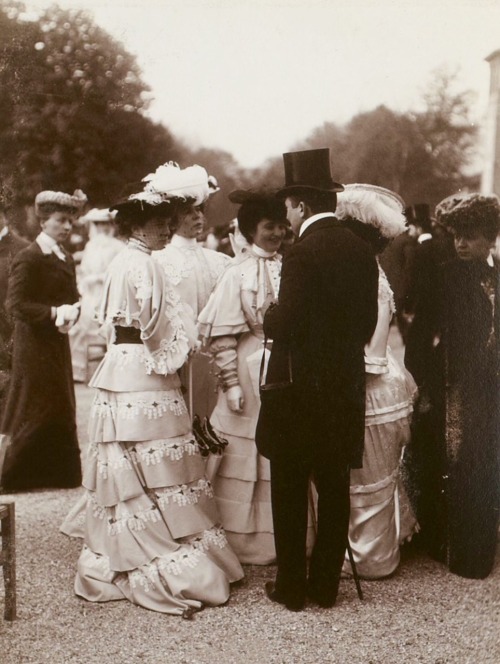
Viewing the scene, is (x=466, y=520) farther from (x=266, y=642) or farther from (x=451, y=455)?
(x=266, y=642)

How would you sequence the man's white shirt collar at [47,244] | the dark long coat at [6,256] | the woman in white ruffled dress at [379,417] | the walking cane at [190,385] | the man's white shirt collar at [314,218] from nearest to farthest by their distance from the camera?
the man's white shirt collar at [314,218], the woman in white ruffled dress at [379,417], the dark long coat at [6,256], the man's white shirt collar at [47,244], the walking cane at [190,385]

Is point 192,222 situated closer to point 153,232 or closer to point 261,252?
point 261,252

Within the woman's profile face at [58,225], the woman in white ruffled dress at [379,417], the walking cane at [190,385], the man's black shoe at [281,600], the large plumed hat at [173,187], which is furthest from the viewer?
the walking cane at [190,385]

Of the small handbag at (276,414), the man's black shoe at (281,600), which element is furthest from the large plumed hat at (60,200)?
the man's black shoe at (281,600)

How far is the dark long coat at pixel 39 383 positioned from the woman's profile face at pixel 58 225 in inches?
4.0

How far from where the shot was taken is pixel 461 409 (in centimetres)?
364

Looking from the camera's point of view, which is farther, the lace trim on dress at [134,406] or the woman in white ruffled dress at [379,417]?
the woman in white ruffled dress at [379,417]

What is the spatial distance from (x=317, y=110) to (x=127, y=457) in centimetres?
166

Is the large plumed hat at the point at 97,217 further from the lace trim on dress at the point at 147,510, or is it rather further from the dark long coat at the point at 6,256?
the lace trim on dress at the point at 147,510

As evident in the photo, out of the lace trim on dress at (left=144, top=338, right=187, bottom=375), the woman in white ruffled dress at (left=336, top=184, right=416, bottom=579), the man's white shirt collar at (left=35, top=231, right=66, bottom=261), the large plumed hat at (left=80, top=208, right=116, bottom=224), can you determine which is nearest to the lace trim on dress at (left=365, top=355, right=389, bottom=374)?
the woman in white ruffled dress at (left=336, top=184, right=416, bottom=579)

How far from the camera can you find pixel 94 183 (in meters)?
3.75

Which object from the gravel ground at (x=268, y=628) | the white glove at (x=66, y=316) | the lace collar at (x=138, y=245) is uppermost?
the lace collar at (x=138, y=245)

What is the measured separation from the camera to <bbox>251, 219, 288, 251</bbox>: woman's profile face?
12.6 ft

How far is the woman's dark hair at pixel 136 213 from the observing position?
3482mm
